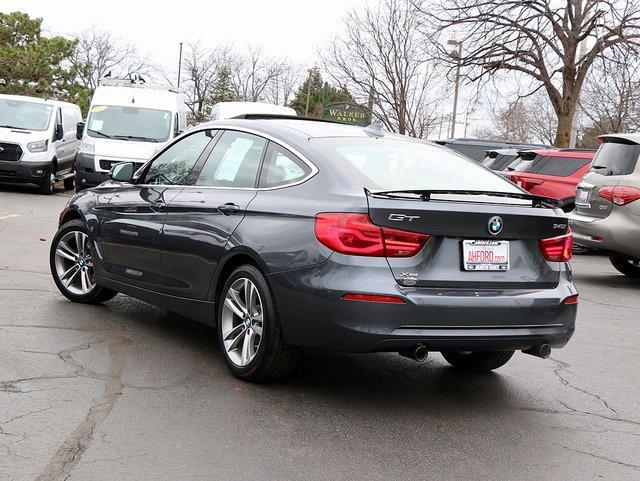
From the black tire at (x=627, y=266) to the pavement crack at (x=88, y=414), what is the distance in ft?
26.5

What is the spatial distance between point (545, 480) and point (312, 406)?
142 cm

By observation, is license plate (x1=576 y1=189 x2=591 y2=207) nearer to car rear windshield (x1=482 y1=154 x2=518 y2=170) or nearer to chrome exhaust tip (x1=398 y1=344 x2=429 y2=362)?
car rear windshield (x1=482 y1=154 x2=518 y2=170)

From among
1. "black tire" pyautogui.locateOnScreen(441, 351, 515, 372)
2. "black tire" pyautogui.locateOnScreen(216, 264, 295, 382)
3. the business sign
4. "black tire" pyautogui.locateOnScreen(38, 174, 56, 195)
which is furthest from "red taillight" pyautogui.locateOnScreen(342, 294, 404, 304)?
the business sign

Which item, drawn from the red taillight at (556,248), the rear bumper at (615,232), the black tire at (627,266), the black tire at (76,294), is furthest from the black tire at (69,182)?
the red taillight at (556,248)

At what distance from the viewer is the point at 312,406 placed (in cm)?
518

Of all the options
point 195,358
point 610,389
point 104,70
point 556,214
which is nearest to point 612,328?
point 610,389

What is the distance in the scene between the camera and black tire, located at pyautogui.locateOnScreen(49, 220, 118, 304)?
7656 millimetres

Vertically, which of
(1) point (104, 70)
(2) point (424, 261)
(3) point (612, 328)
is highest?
(1) point (104, 70)

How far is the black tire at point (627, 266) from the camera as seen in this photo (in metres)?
12.7

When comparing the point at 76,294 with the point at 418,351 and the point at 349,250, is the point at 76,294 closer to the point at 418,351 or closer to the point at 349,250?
the point at 349,250

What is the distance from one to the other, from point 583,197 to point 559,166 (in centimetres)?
453

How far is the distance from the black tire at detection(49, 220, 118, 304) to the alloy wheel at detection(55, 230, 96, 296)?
0.02 meters

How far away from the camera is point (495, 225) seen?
5.07 m

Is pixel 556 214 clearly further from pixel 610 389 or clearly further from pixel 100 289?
pixel 100 289
